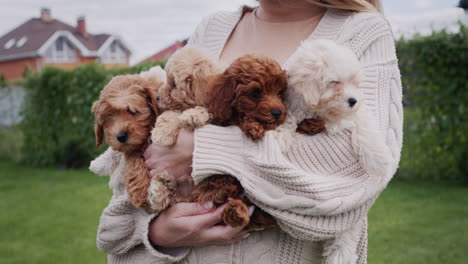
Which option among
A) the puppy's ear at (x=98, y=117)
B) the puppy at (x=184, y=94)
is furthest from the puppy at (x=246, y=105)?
the puppy's ear at (x=98, y=117)

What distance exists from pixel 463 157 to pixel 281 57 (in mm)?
7923

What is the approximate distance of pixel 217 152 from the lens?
223cm

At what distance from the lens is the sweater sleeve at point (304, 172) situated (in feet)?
6.94

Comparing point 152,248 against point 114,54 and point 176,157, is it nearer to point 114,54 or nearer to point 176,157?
point 176,157

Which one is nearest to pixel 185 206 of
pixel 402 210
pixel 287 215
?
pixel 287 215

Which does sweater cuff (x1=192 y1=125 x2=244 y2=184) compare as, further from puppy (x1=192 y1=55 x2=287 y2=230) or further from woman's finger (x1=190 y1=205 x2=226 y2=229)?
woman's finger (x1=190 y1=205 x2=226 y2=229)

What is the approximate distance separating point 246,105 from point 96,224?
711cm

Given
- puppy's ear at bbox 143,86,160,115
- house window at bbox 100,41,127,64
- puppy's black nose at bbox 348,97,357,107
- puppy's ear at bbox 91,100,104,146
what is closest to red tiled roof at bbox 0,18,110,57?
house window at bbox 100,41,127,64

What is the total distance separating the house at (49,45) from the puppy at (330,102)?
42913 mm

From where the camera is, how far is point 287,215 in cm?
215

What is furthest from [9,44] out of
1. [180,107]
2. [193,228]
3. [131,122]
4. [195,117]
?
[193,228]

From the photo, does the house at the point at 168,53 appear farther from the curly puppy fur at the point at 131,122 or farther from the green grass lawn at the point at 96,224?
the green grass lawn at the point at 96,224

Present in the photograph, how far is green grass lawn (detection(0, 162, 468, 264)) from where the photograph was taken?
682cm

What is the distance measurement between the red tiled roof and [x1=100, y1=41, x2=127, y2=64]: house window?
1.56m
